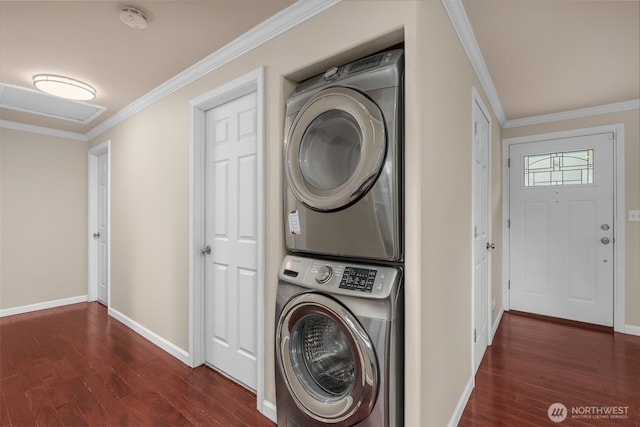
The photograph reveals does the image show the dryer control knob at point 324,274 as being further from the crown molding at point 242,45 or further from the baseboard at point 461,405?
the crown molding at point 242,45

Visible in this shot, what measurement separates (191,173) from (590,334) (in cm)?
406

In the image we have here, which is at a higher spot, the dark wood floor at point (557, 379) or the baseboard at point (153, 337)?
the baseboard at point (153, 337)

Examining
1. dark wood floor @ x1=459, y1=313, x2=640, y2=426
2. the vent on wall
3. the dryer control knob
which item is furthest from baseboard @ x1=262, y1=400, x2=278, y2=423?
the vent on wall

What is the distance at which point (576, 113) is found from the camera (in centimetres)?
333

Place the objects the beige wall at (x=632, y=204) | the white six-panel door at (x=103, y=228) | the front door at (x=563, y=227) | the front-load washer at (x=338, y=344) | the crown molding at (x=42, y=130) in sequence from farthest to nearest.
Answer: the white six-panel door at (x=103, y=228) < the crown molding at (x=42, y=130) < the front door at (x=563, y=227) < the beige wall at (x=632, y=204) < the front-load washer at (x=338, y=344)

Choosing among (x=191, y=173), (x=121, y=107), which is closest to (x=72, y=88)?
(x=121, y=107)

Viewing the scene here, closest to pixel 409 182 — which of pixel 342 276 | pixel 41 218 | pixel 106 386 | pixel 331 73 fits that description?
pixel 342 276

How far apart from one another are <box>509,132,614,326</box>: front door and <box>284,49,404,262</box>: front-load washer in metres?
3.13

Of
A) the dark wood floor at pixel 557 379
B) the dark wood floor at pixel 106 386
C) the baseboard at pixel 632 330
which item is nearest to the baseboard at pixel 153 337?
the dark wood floor at pixel 106 386

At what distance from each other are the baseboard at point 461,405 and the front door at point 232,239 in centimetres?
123

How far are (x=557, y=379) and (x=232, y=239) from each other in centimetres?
258

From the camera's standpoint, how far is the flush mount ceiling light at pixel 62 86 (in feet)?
8.04

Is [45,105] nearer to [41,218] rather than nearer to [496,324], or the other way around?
[41,218]

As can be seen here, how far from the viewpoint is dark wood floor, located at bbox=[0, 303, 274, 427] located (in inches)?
72.3
